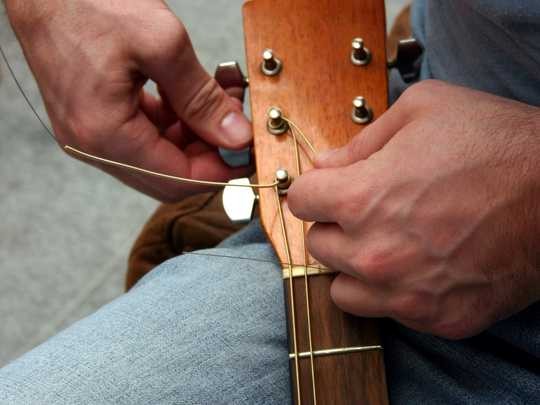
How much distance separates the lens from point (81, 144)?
2.27 feet

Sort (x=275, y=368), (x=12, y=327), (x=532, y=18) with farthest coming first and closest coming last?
(x=12, y=327) → (x=275, y=368) → (x=532, y=18)

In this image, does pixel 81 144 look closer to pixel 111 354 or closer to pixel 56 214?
pixel 111 354

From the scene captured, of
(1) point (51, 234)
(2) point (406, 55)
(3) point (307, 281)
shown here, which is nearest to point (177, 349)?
(3) point (307, 281)

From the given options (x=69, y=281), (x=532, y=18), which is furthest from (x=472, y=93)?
(x=69, y=281)

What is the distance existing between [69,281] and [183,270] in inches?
27.1

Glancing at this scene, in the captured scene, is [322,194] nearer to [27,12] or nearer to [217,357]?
[217,357]

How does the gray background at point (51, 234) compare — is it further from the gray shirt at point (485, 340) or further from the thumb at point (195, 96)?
the gray shirt at point (485, 340)

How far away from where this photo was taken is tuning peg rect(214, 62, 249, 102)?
67cm

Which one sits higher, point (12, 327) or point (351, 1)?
point (351, 1)

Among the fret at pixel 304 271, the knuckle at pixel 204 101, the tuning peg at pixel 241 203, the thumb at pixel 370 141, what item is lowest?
the fret at pixel 304 271

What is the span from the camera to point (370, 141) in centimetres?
55

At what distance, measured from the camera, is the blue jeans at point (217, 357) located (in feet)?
1.91

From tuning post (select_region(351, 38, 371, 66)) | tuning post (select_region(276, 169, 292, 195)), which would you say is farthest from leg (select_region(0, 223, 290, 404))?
tuning post (select_region(351, 38, 371, 66))

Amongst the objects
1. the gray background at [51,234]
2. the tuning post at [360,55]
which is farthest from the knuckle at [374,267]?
the gray background at [51,234]
